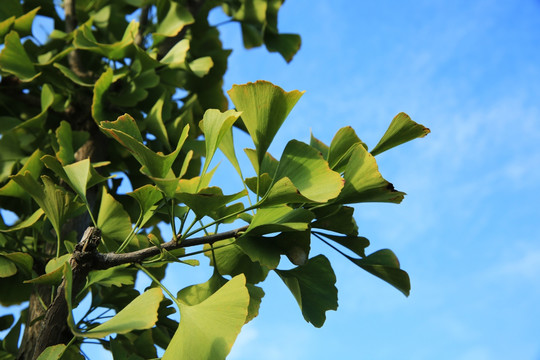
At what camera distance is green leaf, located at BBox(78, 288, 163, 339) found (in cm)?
62

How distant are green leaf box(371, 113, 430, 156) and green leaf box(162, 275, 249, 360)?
26cm

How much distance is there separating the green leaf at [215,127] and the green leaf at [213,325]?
158 mm

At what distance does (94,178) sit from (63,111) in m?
0.61

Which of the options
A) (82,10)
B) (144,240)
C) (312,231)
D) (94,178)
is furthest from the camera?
(82,10)

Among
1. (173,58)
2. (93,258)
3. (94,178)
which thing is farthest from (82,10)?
(93,258)

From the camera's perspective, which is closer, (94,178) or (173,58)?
(94,178)

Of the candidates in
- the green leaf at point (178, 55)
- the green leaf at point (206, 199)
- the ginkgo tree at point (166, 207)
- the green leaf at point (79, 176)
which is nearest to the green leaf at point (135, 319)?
the ginkgo tree at point (166, 207)

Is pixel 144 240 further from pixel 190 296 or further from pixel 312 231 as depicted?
pixel 312 231

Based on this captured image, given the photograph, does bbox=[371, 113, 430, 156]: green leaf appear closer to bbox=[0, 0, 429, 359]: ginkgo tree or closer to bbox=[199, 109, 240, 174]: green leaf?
bbox=[0, 0, 429, 359]: ginkgo tree

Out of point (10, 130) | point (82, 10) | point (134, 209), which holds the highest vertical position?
point (82, 10)

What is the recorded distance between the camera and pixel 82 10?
1.56 metres

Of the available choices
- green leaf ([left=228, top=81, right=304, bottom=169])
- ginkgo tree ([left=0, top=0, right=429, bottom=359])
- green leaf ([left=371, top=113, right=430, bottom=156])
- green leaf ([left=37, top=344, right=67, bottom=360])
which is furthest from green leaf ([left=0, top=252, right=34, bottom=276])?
green leaf ([left=371, top=113, right=430, bottom=156])

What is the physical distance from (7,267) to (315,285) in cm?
55

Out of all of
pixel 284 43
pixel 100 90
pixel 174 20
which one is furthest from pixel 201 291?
pixel 284 43
